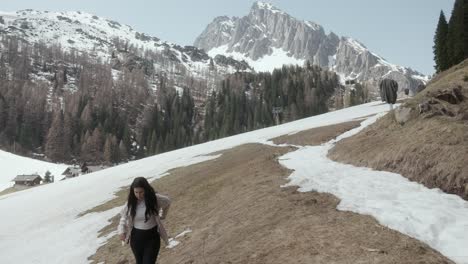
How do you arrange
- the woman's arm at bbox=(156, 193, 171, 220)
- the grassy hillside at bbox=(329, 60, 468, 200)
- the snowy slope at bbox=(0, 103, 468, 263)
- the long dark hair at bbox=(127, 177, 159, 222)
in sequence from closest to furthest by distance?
1. the long dark hair at bbox=(127, 177, 159, 222)
2. the woman's arm at bbox=(156, 193, 171, 220)
3. the snowy slope at bbox=(0, 103, 468, 263)
4. the grassy hillside at bbox=(329, 60, 468, 200)

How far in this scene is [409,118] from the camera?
23.7 metres

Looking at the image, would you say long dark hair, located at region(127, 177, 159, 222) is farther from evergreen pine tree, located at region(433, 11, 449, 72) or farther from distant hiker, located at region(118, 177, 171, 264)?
evergreen pine tree, located at region(433, 11, 449, 72)

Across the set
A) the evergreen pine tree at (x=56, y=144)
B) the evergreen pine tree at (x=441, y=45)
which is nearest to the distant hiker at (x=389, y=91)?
the evergreen pine tree at (x=441, y=45)

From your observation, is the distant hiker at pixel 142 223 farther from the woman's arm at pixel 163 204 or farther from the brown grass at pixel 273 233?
the brown grass at pixel 273 233

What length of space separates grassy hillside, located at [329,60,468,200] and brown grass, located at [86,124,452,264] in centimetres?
409

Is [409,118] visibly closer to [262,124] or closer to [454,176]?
[454,176]

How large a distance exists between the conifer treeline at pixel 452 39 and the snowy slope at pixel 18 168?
4617 inches

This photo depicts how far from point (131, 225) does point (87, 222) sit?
17.4m

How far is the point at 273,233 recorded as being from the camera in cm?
1229

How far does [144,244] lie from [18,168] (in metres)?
139

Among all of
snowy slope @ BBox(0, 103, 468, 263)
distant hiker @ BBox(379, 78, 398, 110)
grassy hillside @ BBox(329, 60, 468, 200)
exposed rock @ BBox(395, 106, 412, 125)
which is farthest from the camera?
distant hiker @ BBox(379, 78, 398, 110)

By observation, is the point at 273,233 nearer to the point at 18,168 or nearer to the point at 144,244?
the point at 144,244

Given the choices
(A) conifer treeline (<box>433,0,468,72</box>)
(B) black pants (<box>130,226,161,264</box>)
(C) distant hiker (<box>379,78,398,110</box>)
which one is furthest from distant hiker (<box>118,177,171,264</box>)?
(A) conifer treeline (<box>433,0,468,72</box>)

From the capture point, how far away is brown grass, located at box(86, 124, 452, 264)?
9.73 metres
